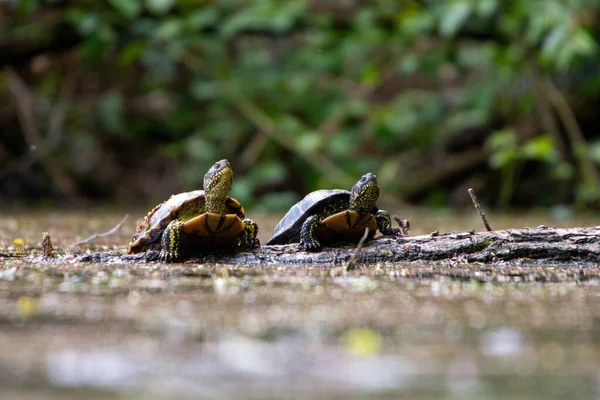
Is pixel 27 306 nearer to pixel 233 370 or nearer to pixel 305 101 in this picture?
pixel 233 370

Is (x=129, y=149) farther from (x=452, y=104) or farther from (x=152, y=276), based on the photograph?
(x=152, y=276)

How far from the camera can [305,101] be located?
7652 mm

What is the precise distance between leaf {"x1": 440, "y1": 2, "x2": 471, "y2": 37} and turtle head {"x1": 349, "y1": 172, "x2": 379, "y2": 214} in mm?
3677

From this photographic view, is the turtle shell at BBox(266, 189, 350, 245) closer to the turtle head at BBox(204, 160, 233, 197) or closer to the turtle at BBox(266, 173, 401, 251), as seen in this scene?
the turtle at BBox(266, 173, 401, 251)

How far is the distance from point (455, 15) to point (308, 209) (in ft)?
12.5

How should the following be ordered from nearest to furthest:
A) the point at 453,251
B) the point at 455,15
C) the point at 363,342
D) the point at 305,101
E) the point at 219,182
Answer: the point at 363,342
the point at 453,251
the point at 219,182
the point at 455,15
the point at 305,101

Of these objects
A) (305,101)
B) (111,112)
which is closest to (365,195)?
(305,101)

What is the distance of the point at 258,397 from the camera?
1.07 m

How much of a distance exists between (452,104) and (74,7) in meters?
4.15

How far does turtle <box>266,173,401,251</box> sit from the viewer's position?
276 cm

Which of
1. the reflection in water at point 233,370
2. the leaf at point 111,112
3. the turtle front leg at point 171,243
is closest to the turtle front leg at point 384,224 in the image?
the turtle front leg at point 171,243

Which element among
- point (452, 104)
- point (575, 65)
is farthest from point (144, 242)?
point (452, 104)

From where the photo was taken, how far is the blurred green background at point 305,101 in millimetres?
6781

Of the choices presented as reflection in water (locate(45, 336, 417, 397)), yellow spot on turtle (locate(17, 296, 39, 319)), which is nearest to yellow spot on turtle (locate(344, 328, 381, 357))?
reflection in water (locate(45, 336, 417, 397))
